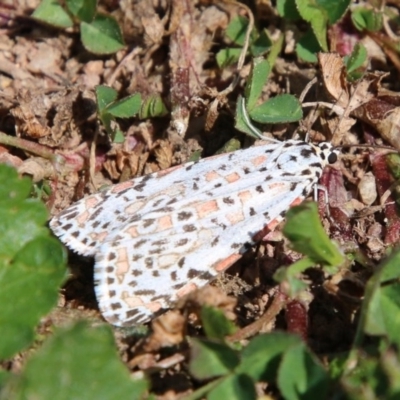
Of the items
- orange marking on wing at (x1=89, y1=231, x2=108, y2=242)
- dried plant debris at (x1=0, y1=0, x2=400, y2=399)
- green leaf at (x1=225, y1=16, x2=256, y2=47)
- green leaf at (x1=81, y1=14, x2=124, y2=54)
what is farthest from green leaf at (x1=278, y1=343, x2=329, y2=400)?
green leaf at (x1=81, y1=14, x2=124, y2=54)

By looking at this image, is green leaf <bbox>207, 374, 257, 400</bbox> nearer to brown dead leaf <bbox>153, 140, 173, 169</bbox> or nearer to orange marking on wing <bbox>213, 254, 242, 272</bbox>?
orange marking on wing <bbox>213, 254, 242, 272</bbox>

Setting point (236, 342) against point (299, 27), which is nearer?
point (236, 342)

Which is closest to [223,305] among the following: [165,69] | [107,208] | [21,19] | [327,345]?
[327,345]

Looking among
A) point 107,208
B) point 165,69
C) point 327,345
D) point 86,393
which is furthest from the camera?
point 165,69

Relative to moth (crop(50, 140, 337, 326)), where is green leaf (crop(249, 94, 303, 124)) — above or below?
above

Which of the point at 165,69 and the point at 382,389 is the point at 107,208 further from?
the point at 382,389

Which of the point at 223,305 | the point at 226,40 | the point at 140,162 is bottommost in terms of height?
the point at 140,162

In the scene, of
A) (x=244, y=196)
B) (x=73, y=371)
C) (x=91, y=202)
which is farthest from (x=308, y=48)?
(x=73, y=371)
